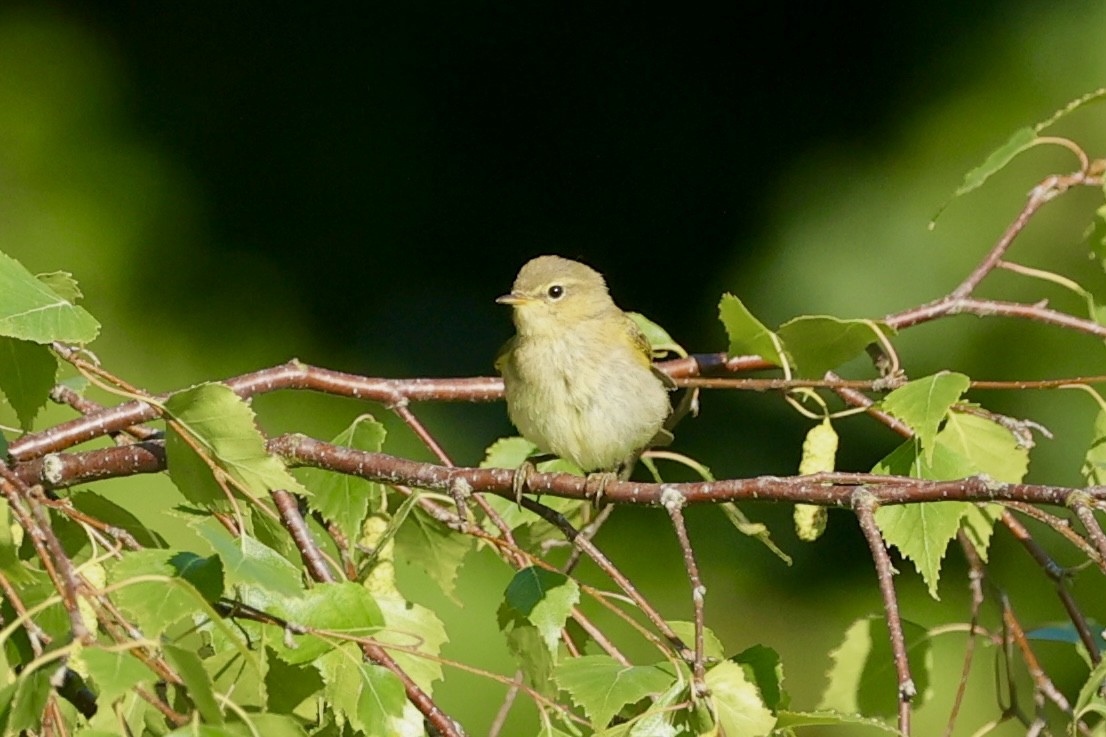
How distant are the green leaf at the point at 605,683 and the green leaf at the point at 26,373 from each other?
679 millimetres

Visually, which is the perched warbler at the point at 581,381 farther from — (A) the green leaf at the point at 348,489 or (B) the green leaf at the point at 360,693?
(B) the green leaf at the point at 360,693

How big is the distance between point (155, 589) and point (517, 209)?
154 inches

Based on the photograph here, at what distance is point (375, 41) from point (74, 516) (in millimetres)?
3760

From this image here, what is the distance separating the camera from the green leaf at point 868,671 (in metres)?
2.15

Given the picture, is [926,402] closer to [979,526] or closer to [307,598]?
[979,526]

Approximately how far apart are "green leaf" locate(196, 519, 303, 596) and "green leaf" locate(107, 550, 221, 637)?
3 cm

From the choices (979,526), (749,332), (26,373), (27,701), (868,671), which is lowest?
(868,671)

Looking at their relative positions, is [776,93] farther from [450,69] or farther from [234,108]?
[234,108]

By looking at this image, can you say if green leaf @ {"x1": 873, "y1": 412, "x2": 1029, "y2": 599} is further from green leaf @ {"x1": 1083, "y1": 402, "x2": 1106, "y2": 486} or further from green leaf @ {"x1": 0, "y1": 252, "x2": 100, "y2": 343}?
green leaf @ {"x1": 0, "y1": 252, "x2": 100, "y2": 343}

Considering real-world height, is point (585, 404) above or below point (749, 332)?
below

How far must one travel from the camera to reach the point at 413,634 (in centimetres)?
173

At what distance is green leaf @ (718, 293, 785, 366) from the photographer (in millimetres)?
2123

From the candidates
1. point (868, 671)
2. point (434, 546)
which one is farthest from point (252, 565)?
point (868, 671)

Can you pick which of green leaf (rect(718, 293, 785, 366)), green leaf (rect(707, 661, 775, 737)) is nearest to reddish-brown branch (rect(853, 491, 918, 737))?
green leaf (rect(707, 661, 775, 737))
